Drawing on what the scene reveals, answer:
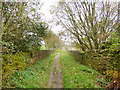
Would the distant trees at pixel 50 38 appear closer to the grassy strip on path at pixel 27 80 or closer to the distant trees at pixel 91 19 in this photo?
the distant trees at pixel 91 19

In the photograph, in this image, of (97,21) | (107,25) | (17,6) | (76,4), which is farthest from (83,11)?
(17,6)

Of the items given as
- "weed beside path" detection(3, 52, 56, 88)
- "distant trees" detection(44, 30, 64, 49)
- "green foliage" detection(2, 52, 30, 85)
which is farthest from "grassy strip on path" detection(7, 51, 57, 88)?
"distant trees" detection(44, 30, 64, 49)

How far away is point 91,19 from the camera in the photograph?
5.23 meters

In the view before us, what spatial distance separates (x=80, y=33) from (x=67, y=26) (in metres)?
1.65

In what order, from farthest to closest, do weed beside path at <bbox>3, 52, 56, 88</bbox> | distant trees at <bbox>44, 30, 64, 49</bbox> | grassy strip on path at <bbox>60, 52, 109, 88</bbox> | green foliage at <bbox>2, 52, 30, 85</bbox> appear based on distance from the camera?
1. distant trees at <bbox>44, 30, 64, 49</bbox>
2. grassy strip on path at <bbox>60, 52, 109, 88</bbox>
3. weed beside path at <bbox>3, 52, 56, 88</bbox>
4. green foliage at <bbox>2, 52, 30, 85</bbox>

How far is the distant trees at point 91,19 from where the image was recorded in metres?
4.04

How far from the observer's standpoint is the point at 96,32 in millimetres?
5164

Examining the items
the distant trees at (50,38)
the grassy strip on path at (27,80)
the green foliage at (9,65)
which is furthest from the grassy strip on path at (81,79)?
the distant trees at (50,38)

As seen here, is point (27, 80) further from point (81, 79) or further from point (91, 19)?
point (91, 19)

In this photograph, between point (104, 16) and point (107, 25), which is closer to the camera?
point (107, 25)

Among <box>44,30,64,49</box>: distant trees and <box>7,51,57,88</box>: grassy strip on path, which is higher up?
<box>44,30,64,49</box>: distant trees

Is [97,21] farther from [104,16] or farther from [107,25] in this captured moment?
[107,25]

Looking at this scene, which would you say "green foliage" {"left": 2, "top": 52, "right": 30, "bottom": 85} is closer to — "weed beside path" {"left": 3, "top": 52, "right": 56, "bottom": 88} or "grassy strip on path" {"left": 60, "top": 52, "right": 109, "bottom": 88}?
"weed beside path" {"left": 3, "top": 52, "right": 56, "bottom": 88}

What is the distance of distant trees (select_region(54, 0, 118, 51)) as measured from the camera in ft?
13.3
